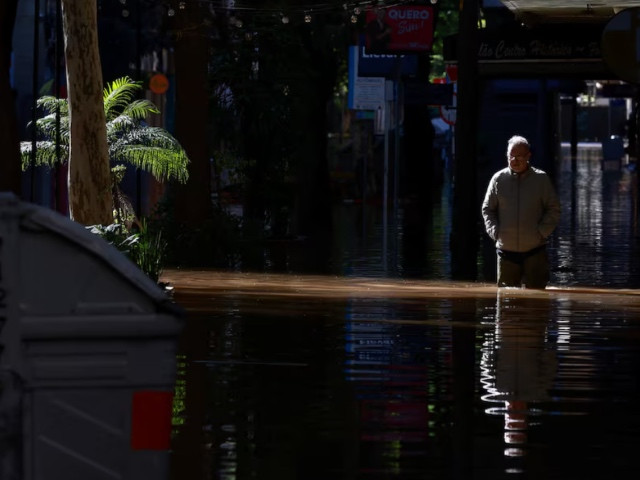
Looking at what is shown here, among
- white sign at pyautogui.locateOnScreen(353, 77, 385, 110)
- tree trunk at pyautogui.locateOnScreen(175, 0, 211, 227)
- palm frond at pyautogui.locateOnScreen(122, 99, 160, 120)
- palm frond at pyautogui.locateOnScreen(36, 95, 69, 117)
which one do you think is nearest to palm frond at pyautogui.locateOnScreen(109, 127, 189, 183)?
palm frond at pyautogui.locateOnScreen(122, 99, 160, 120)

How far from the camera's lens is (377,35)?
3719 centimetres

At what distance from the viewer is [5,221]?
21.0 feet

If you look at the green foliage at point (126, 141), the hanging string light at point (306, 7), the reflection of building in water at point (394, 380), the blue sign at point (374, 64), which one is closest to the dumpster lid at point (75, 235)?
the reflection of building in water at point (394, 380)

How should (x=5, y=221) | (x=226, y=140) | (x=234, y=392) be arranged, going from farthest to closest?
(x=226, y=140), (x=234, y=392), (x=5, y=221)

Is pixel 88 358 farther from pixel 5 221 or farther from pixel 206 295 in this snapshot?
pixel 206 295

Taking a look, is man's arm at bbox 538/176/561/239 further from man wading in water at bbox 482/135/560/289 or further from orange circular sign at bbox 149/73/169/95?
orange circular sign at bbox 149/73/169/95

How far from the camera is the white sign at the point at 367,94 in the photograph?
39125 millimetres

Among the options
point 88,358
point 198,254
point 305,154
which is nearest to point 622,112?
point 305,154

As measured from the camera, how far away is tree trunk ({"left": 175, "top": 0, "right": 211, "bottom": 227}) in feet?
86.0

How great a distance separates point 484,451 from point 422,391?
229cm

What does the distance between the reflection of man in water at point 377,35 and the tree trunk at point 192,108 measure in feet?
35.3

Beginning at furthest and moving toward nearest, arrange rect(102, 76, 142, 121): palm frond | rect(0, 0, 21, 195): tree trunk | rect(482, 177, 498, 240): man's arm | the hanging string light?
the hanging string light < rect(102, 76, 142, 121): palm frond < rect(0, 0, 21, 195): tree trunk < rect(482, 177, 498, 240): man's arm

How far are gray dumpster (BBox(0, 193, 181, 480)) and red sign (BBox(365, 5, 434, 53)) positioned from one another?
30147mm

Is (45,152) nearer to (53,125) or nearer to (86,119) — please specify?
(53,125)
